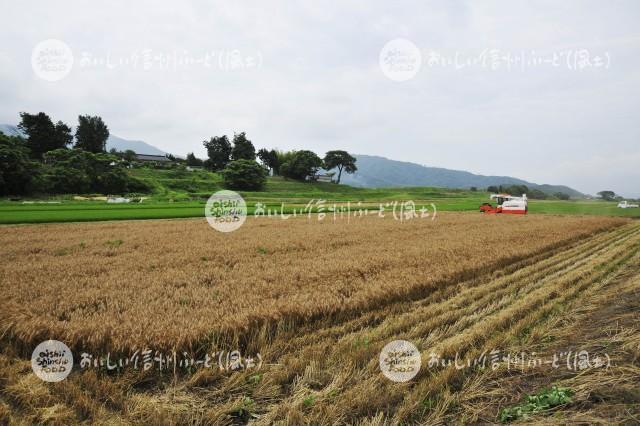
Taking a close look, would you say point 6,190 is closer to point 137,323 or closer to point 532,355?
point 137,323

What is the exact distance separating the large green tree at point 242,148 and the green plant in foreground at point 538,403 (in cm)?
9687

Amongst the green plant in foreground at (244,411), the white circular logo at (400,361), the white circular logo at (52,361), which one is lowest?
the green plant in foreground at (244,411)

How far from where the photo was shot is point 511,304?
6336 millimetres

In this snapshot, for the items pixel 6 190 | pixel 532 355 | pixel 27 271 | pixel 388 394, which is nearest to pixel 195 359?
pixel 388 394

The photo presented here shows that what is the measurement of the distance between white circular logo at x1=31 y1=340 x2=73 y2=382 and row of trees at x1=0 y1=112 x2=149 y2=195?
5215 centimetres

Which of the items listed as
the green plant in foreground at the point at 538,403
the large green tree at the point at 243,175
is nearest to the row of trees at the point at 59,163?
the large green tree at the point at 243,175

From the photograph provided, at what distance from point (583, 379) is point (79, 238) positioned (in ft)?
56.7

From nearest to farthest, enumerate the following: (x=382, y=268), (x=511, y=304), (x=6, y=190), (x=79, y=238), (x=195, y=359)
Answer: (x=195, y=359), (x=511, y=304), (x=382, y=268), (x=79, y=238), (x=6, y=190)

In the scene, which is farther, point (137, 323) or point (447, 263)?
point (447, 263)

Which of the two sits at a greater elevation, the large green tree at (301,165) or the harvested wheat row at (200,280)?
the large green tree at (301,165)

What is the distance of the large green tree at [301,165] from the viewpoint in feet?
314

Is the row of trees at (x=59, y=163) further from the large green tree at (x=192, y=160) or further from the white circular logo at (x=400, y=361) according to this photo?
the white circular logo at (x=400, y=361)

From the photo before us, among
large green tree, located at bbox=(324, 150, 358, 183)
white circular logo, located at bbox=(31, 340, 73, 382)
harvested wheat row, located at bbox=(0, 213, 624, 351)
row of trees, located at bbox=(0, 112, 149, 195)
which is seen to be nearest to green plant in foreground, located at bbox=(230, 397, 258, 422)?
harvested wheat row, located at bbox=(0, 213, 624, 351)

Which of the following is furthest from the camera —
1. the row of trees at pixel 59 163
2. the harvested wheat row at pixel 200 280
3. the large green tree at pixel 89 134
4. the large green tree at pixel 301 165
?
the large green tree at pixel 301 165
